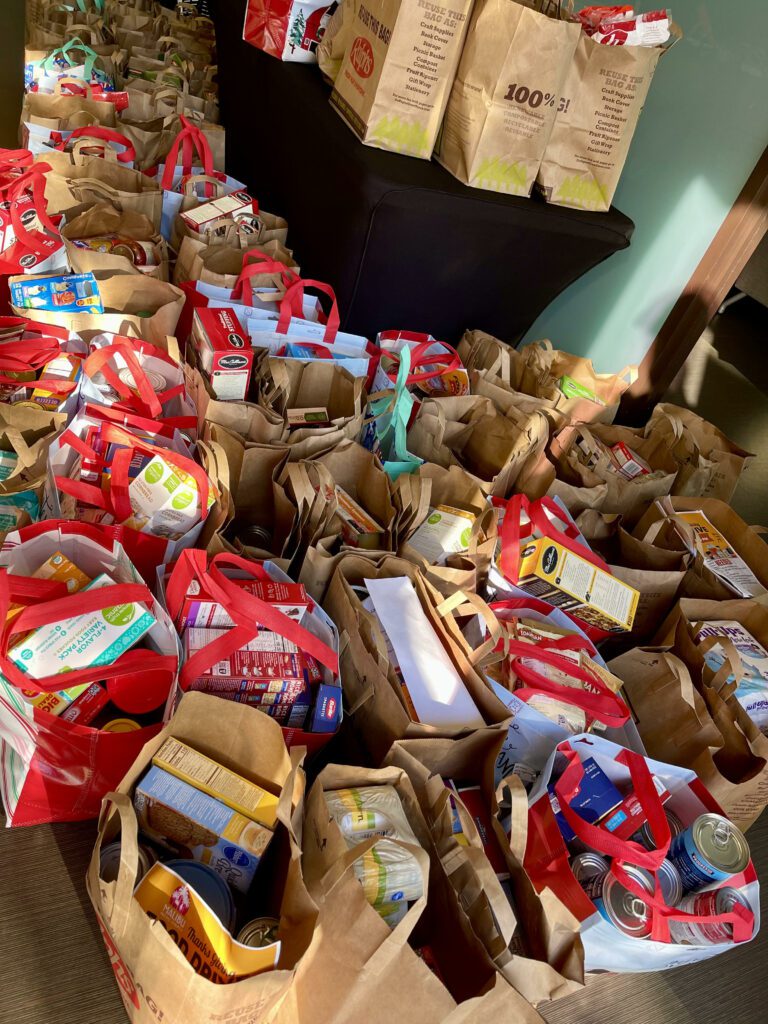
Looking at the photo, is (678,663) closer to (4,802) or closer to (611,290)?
(4,802)

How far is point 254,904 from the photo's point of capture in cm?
107

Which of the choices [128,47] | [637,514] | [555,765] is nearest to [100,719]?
[555,765]

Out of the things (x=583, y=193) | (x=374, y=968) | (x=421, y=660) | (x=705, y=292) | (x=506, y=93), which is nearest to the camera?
(x=374, y=968)

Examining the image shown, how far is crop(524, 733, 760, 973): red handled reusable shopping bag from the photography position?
Result: 3.47ft

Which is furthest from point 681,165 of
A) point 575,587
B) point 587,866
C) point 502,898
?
point 502,898

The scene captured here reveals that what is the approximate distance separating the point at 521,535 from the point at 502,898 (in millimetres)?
834

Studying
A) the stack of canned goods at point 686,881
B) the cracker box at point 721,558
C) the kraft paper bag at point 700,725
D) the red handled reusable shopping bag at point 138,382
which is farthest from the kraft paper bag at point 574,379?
the stack of canned goods at point 686,881

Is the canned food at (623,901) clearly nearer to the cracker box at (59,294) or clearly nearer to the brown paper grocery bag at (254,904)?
the brown paper grocery bag at (254,904)

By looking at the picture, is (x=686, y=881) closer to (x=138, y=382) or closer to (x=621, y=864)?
(x=621, y=864)

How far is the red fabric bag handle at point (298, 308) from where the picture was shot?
5.87ft

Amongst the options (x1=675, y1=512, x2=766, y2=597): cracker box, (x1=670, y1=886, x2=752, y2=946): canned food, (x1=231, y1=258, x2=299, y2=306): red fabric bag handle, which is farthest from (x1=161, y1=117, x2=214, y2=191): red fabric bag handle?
(x1=670, y1=886, x2=752, y2=946): canned food

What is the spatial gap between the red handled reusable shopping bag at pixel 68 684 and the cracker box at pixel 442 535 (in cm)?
61

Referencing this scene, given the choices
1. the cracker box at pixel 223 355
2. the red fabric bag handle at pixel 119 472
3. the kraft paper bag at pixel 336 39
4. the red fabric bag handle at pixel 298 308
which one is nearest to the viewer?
the red fabric bag handle at pixel 119 472

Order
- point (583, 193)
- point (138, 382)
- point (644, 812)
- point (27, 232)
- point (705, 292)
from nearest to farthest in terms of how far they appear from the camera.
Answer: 1. point (644, 812)
2. point (138, 382)
3. point (27, 232)
4. point (583, 193)
5. point (705, 292)
